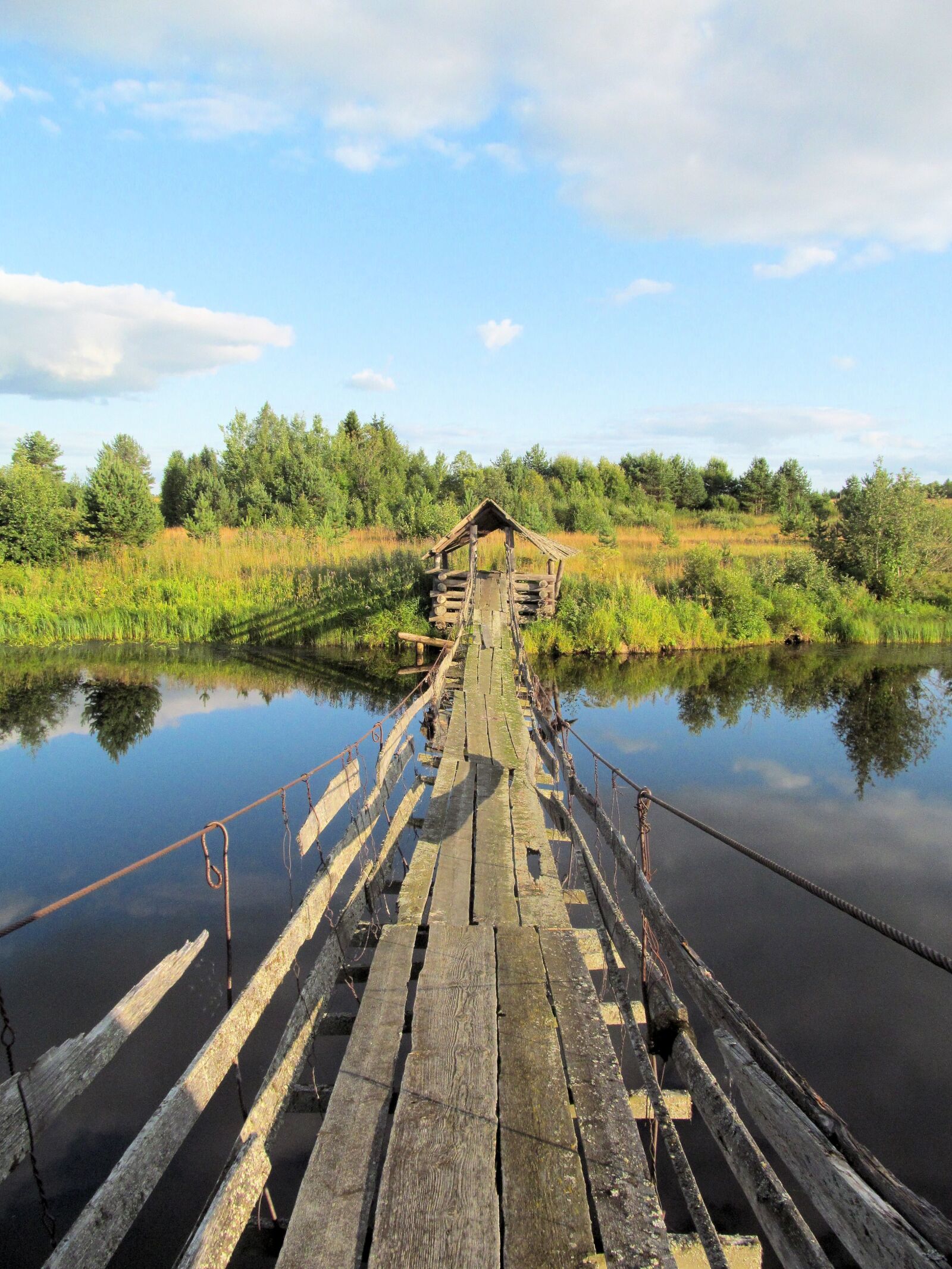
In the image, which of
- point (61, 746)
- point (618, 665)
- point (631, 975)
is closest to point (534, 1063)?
point (631, 975)

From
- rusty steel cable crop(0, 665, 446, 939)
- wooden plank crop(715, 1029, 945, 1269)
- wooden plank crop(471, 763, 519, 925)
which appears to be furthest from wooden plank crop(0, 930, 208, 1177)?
wooden plank crop(715, 1029, 945, 1269)

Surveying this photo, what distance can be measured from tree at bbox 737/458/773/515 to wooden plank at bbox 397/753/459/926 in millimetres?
55628

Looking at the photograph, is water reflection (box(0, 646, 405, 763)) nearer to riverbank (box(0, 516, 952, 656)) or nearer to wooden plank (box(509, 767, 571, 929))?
riverbank (box(0, 516, 952, 656))

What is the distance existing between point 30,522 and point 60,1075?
28.8 m

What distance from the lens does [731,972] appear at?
271 inches

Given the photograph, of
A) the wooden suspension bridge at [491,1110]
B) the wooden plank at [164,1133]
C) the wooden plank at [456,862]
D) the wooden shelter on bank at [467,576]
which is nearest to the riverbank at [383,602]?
the wooden shelter on bank at [467,576]

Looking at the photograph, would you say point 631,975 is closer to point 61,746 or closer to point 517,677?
point 517,677

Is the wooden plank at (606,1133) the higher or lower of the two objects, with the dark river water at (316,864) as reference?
higher

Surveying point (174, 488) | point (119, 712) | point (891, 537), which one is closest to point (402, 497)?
point (174, 488)

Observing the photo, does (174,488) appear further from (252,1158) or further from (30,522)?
(252,1158)

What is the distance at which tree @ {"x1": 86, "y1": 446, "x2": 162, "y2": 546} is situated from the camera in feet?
90.9

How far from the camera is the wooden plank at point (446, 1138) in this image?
7.01 feet

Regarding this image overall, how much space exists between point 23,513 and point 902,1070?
30.6 meters

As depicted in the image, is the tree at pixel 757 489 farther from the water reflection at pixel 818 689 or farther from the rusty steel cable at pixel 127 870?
the rusty steel cable at pixel 127 870
